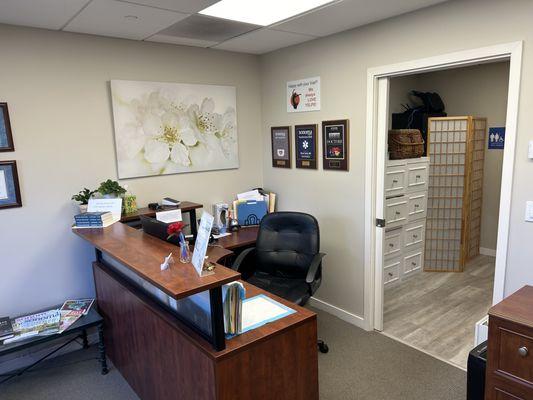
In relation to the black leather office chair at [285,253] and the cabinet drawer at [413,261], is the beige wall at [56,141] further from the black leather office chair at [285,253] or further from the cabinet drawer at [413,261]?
the cabinet drawer at [413,261]

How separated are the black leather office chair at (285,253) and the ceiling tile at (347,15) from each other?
138 centimetres

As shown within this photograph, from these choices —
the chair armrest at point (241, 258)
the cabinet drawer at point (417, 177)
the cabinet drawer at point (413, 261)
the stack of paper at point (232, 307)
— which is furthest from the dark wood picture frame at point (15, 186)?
the cabinet drawer at point (413, 261)

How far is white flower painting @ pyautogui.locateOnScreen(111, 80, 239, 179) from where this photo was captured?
310cm

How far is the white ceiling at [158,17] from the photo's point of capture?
2.22 meters

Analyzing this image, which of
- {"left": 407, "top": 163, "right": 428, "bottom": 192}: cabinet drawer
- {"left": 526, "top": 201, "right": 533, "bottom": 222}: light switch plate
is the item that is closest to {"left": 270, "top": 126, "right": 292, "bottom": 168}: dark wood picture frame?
A: {"left": 407, "top": 163, "right": 428, "bottom": 192}: cabinet drawer

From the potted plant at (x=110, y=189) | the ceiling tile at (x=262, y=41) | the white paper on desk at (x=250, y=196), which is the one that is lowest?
the white paper on desk at (x=250, y=196)

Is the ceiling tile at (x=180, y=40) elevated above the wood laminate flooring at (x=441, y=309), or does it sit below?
above

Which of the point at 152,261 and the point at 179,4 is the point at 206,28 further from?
the point at 152,261

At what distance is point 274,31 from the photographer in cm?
291

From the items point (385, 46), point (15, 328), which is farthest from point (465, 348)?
point (15, 328)

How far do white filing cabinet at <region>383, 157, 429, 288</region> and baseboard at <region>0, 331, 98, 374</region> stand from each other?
283 cm

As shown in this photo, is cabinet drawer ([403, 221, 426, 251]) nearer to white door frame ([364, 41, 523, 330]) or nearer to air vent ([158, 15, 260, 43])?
white door frame ([364, 41, 523, 330])

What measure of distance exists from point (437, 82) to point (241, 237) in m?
3.50

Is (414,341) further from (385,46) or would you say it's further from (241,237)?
(385,46)
